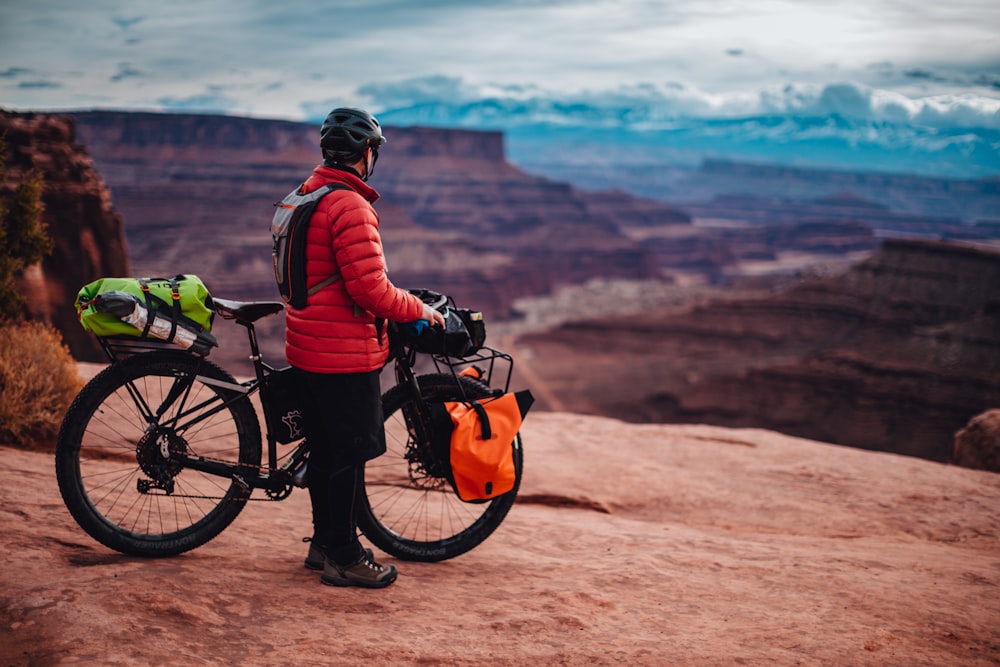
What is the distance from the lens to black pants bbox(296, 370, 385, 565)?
11.1 feet

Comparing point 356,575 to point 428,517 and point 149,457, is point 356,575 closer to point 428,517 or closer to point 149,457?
point 149,457

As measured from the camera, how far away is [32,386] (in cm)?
580

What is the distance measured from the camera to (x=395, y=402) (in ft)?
12.7

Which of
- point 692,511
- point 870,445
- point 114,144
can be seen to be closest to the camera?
point 692,511

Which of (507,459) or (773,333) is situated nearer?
(507,459)

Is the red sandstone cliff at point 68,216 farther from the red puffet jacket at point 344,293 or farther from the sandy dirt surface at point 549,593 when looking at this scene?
the red puffet jacket at point 344,293

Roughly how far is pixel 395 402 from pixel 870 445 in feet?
87.1

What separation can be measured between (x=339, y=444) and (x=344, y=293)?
688 mm

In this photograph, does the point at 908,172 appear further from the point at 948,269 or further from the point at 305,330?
the point at 305,330

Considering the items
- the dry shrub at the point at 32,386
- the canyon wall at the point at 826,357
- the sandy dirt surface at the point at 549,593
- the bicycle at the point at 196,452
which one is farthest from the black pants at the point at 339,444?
the canyon wall at the point at 826,357

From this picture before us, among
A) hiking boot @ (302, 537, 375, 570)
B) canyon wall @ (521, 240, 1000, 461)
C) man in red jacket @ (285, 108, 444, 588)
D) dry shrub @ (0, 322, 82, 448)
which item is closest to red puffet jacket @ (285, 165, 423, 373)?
man in red jacket @ (285, 108, 444, 588)

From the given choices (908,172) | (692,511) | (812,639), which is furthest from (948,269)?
(908,172)

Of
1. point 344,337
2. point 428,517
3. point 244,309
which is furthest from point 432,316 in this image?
point 428,517

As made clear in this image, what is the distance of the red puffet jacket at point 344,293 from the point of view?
10.4 feet
